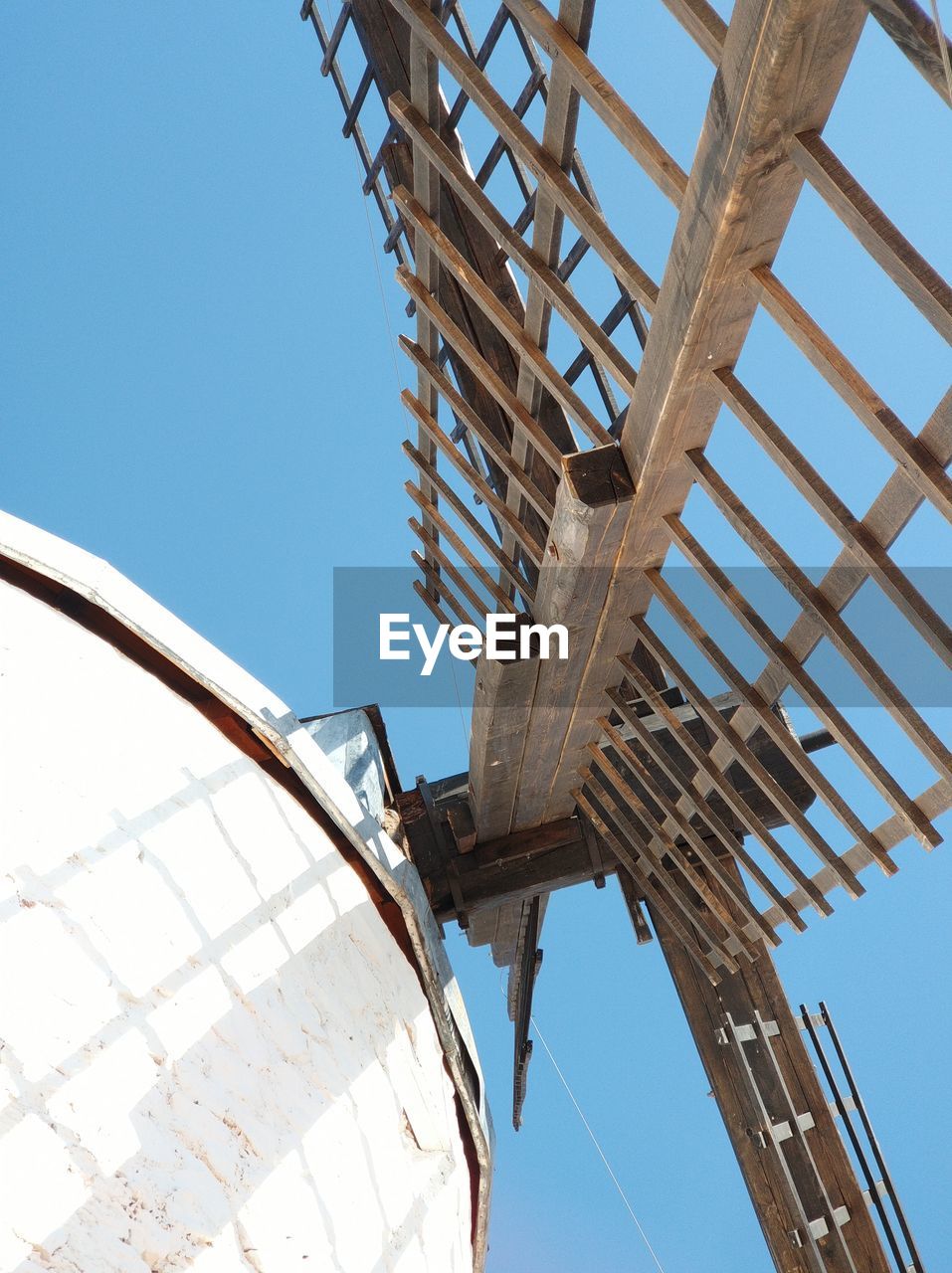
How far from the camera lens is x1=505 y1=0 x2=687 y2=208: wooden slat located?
1.81 m

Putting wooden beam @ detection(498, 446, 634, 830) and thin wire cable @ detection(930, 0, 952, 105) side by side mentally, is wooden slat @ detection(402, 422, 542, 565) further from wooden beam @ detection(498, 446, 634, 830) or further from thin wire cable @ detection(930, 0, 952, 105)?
thin wire cable @ detection(930, 0, 952, 105)

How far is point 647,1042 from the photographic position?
1644cm

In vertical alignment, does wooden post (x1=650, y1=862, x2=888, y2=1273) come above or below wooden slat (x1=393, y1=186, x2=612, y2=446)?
below

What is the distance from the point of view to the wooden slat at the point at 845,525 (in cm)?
189

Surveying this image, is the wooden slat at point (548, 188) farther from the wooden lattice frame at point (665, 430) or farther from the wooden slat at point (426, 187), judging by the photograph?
the wooden slat at point (426, 187)

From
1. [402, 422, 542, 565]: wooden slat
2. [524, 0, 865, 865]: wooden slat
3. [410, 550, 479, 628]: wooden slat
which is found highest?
[410, 550, 479, 628]: wooden slat

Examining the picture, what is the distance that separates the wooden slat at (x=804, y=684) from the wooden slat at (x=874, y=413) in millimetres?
680

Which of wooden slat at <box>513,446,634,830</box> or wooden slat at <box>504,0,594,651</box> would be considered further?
wooden slat at <box>513,446,634,830</box>

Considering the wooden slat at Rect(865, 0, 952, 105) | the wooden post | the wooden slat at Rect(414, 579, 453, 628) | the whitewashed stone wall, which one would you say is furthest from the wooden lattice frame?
the whitewashed stone wall

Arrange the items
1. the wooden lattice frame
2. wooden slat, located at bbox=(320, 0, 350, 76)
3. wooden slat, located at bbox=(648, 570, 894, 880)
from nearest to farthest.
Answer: the wooden lattice frame, wooden slat, located at bbox=(648, 570, 894, 880), wooden slat, located at bbox=(320, 0, 350, 76)

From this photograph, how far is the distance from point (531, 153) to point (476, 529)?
151 cm

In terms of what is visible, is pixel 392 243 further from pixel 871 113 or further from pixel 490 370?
pixel 871 113

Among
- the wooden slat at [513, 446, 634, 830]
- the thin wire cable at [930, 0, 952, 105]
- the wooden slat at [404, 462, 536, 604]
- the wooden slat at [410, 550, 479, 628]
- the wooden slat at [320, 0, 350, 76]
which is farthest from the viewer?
the wooden slat at [410, 550, 479, 628]

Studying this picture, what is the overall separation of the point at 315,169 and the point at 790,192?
16.3 m
